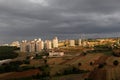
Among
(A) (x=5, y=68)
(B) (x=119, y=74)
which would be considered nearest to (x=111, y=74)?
(B) (x=119, y=74)

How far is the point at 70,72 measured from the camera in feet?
229

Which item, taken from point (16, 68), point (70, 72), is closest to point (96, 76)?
point (70, 72)

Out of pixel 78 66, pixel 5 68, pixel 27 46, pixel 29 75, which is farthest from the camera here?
pixel 27 46

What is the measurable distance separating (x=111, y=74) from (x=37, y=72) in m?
19.3

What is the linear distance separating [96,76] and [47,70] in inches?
701

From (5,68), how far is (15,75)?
657 inches

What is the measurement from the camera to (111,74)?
57344 millimetres

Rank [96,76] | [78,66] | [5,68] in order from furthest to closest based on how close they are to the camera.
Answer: [5,68] < [78,66] < [96,76]

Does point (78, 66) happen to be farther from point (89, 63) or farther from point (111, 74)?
point (111, 74)

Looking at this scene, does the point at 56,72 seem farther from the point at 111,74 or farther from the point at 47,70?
the point at 111,74

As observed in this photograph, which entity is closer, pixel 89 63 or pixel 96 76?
pixel 96 76

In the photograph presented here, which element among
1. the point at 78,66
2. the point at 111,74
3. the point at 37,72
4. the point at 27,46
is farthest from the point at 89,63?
the point at 27,46

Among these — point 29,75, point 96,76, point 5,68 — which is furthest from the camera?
point 5,68

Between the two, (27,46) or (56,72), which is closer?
(56,72)
